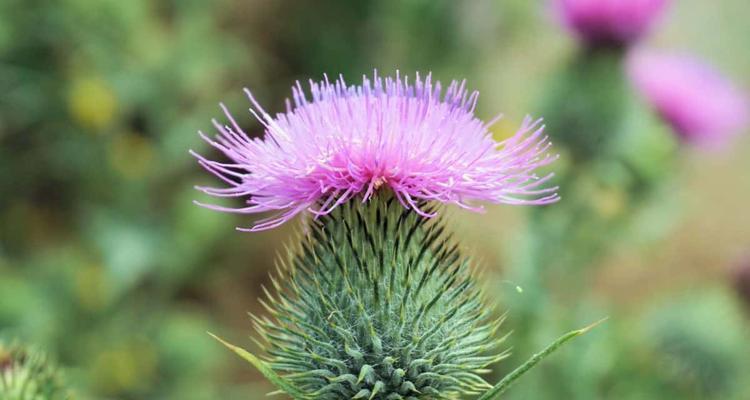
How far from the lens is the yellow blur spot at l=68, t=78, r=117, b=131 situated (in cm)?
533

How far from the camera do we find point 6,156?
5.62 m

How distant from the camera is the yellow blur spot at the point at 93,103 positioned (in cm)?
533

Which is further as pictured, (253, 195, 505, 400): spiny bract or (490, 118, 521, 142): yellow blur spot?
(490, 118, 521, 142): yellow blur spot

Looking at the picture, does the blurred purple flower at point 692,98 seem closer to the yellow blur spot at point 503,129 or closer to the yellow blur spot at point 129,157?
the yellow blur spot at point 503,129

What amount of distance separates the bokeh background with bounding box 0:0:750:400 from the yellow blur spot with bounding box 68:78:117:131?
10 mm

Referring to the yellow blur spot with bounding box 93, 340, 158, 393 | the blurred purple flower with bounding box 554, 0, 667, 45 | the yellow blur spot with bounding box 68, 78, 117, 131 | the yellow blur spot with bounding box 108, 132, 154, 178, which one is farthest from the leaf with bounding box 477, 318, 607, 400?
the yellow blur spot with bounding box 68, 78, 117, 131

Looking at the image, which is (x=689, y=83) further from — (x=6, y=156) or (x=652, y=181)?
(x=6, y=156)

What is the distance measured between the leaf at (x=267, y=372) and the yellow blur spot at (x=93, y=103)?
3.88m

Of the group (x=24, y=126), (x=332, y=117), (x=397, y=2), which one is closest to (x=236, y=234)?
(x=24, y=126)

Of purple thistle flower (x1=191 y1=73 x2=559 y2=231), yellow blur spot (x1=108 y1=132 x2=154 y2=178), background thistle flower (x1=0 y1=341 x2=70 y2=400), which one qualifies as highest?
yellow blur spot (x1=108 y1=132 x2=154 y2=178)

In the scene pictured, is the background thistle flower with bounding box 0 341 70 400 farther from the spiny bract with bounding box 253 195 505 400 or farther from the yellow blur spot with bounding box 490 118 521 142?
the yellow blur spot with bounding box 490 118 521 142

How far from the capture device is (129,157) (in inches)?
212

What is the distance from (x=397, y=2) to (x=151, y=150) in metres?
3.35

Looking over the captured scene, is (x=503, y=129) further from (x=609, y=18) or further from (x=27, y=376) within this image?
(x=27, y=376)
